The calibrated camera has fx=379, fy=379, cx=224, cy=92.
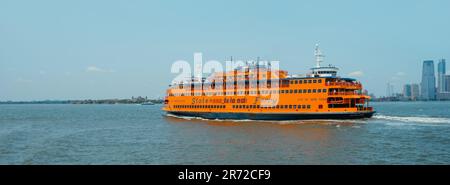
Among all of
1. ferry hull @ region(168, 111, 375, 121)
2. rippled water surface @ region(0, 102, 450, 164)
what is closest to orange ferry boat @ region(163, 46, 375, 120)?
ferry hull @ region(168, 111, 375, 121)

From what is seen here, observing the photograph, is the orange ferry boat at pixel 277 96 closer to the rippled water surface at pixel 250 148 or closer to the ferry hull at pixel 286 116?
the ferry hull at pixel 286 116

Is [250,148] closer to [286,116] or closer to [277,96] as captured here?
[286,116]

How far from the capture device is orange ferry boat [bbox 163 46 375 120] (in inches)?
1874

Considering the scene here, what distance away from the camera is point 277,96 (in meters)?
51.7

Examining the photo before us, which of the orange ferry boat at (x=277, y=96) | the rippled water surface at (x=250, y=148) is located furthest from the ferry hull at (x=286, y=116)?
the rippled water surface at (x=250, y=148)

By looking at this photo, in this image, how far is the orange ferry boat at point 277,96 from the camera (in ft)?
156

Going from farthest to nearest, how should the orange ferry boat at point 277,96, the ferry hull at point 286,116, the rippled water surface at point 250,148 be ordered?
the orange ferry boat at point 277,96
the ferry hull at point 286,116
the rippled water surface at point 250,148

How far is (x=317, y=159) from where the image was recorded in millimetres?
22297

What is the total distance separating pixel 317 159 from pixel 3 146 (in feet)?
79.6

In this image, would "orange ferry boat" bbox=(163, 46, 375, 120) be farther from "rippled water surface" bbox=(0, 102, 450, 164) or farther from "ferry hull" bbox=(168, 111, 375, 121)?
"rippled water surface" bbox=(0, 102, 450, 164)

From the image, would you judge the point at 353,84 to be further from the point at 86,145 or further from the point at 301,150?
the point at 86,145

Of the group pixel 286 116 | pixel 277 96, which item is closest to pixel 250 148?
pixel 286 116

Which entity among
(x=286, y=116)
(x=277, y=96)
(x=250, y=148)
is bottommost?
(x=250, y=148)
